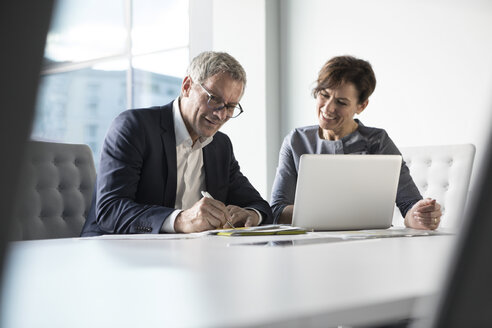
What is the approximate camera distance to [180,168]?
91.8 inches

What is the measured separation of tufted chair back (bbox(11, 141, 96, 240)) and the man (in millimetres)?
206

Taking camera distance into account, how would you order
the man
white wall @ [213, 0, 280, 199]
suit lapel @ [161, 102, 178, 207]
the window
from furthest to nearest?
the window < white wall @ [213, 0, 280, 199] < suit lapel @ [161, 102, 178, 207] < the man

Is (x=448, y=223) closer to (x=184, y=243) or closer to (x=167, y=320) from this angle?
(x=184, y=243)

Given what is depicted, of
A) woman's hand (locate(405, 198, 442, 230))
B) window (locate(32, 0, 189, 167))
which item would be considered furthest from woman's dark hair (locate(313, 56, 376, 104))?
window (locate(32, 0, 189, 167))

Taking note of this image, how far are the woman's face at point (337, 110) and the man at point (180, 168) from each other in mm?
488

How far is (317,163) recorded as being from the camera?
5.60 feet

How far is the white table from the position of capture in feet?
1.63

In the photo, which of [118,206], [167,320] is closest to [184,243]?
[118,206]

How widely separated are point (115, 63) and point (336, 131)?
14.3 ft

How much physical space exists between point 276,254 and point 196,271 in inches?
10.7

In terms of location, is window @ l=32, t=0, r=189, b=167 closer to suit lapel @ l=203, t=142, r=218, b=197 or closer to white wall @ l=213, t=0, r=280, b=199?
white wall @ l=213, t=0, r=280, b=199

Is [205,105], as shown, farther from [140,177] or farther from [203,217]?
[203,217]

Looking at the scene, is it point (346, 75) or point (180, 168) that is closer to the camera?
point (180, 168)

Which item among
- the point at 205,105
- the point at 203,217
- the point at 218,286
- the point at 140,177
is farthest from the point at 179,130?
the point at 218,286
